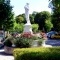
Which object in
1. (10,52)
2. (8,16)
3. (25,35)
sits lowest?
(10,52)

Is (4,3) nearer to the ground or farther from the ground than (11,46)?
farther from the ground

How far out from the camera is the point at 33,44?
65.9 feet

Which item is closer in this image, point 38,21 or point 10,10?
point 10,10

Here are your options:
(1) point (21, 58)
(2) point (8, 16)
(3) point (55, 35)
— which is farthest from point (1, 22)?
(1) point (21, 58)

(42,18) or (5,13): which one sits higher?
(42,18)

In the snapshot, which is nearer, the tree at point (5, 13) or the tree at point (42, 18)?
the tree at point (5, 13)

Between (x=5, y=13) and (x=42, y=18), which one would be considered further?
(x=42, y=18)

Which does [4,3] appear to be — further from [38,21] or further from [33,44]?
[38,21]

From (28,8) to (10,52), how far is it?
8.19 meters

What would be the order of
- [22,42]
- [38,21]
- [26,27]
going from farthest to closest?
[38,21] < [26,27] < [22,42]

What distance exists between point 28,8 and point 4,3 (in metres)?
7.32

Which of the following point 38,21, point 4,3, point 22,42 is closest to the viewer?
point 22,42

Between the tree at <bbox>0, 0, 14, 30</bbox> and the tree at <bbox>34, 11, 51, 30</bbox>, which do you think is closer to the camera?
the tree at <bbox>0, 0, 14, 30</bbox>

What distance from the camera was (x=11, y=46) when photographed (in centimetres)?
2027
